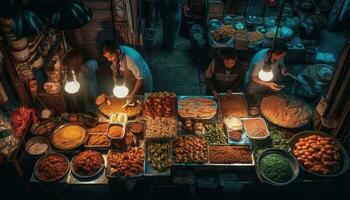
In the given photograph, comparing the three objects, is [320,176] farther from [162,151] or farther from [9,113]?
[9,113]

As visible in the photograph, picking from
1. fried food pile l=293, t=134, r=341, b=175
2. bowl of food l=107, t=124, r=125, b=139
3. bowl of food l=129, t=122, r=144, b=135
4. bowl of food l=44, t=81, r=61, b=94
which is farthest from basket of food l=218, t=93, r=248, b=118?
bowl of food l=44, t=81, r=61, b=94

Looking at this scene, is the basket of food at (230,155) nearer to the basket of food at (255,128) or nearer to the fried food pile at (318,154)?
the basket of food at (255,128)

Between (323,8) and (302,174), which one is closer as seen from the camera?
(302,174)

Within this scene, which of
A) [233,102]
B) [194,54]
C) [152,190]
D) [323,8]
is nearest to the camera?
[152,190]

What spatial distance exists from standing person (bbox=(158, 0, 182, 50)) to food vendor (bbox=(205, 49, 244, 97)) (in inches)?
152

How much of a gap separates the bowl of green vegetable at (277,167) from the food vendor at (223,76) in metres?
1.84

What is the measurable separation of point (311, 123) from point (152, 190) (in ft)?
13.8

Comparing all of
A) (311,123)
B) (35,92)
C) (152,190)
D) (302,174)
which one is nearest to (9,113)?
(35,92)

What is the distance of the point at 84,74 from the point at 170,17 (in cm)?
429

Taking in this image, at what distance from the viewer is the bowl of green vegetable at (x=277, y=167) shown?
6.75 meters

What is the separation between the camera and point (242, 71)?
805cm

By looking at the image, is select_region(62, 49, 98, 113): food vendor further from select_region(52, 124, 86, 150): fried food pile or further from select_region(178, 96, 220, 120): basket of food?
select_region(178, 96, 220, 120): basket of food

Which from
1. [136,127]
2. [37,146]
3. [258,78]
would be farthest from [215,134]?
[37,146]

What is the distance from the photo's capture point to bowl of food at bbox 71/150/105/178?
22.4 feet
